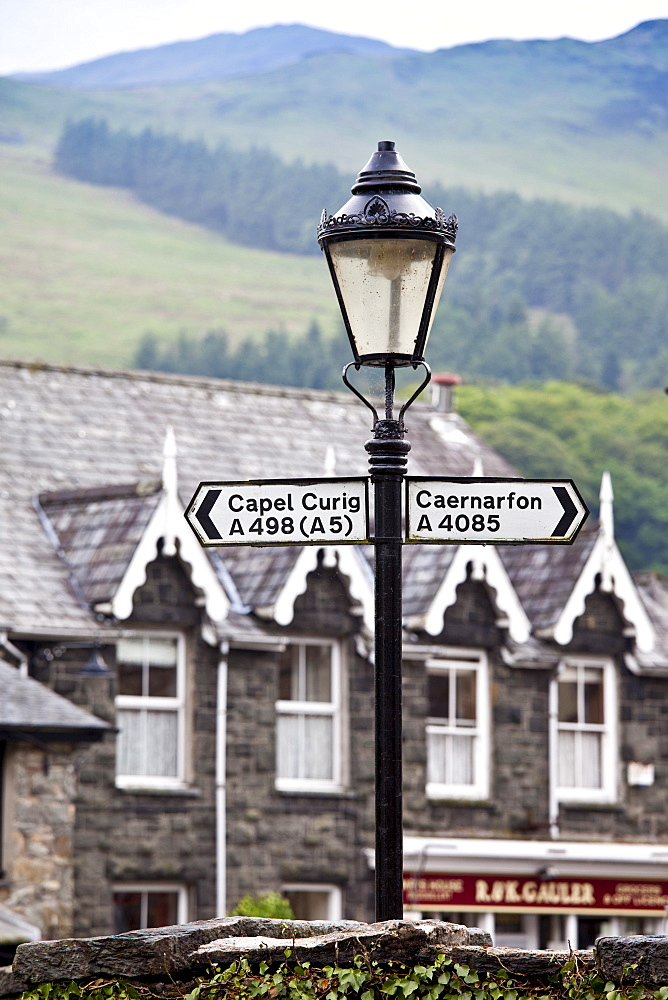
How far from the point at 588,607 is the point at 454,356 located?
110412 millimetres

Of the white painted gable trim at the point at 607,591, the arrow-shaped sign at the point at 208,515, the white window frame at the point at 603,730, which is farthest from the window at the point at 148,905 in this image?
the arrow-shaped sign at the point at 208,515

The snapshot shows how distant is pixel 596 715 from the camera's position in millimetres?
26328


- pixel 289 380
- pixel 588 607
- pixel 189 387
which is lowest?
pixel 588 607

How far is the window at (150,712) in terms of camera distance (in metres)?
22.3

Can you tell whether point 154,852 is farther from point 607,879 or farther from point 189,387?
point 189,387

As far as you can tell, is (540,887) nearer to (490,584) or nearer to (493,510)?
(490,584)

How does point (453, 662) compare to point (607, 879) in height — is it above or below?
above

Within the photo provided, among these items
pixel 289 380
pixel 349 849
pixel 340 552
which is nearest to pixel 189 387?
pixel 340 552

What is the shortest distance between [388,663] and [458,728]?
57.9 ft

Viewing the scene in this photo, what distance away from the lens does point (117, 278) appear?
170000 millimetres

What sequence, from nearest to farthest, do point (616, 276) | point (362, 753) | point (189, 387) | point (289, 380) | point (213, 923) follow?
point (213, 923), point (362, 753), point (189, 387), point (289, 380), point (616, 276)

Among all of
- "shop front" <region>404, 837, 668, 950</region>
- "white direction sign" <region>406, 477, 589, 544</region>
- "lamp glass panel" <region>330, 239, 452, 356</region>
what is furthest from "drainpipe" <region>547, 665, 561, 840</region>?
"lamp glass panel" <region>330, 239, 452, 356</region>

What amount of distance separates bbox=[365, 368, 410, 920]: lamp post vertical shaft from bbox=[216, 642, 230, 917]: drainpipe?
15212 millimetres

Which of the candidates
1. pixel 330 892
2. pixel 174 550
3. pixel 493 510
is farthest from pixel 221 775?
pixel 493 510
